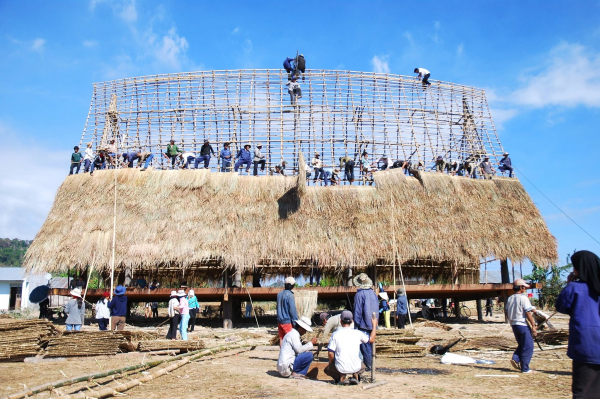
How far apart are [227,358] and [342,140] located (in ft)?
40.5

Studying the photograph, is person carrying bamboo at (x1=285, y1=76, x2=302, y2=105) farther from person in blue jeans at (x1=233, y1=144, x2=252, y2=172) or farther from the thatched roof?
the thatched roof

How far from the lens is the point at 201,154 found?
19.7m

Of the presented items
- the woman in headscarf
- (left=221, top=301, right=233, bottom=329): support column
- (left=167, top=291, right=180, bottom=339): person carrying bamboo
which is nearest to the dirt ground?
the woman in headscarf

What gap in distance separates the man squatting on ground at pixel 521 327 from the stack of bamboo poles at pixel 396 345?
2219 millimetres

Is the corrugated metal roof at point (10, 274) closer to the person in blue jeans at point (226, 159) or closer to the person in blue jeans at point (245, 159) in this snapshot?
the person in blue jeans at point (226, 159)

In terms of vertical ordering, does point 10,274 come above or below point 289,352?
above

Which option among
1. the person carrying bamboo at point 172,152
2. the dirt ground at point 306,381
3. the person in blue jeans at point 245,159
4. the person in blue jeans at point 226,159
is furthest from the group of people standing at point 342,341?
the person carrying bamboo at point 172,152

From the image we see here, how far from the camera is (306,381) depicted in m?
A: 7.23

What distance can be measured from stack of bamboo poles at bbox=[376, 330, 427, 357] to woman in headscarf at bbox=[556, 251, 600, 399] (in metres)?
5.11

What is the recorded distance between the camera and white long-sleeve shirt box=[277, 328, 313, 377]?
24.3 ft

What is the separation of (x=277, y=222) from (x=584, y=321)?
1304 centimetres

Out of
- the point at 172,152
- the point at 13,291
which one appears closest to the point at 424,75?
the point at 172,152

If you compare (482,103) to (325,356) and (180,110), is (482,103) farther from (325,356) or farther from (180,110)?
(325,356)

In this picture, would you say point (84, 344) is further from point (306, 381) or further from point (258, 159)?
point (258, 159)
